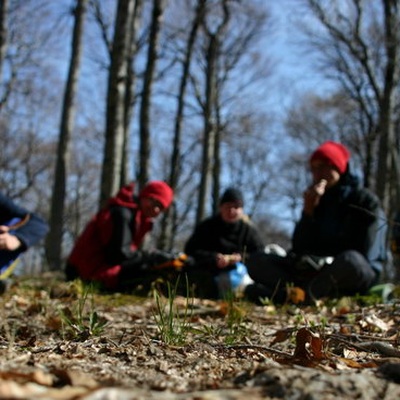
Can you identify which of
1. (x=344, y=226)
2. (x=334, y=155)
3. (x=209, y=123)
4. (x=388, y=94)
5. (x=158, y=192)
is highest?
(x=388, y=94)

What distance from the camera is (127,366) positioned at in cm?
147

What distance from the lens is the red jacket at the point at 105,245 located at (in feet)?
16.5

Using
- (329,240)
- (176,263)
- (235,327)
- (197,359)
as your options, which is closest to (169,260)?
(176,263)

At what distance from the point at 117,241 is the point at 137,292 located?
A: 2.09 ft

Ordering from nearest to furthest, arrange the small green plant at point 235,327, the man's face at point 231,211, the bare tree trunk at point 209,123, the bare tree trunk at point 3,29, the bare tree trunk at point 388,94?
the small green plant at point 235,327 → the man's face at point 231,211 → the bare tree trunk at point 3,29 → the bare tree trunk at point 388,94 → the bare tree trunk at point 209,123

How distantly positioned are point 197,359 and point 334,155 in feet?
10.1

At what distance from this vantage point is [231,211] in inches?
223

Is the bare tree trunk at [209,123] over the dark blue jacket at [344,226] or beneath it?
over

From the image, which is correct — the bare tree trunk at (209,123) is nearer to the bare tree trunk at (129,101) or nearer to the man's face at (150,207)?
the bare tree trunk at (129,101)

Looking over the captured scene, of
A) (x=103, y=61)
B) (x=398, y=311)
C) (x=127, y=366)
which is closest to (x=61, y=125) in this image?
(x=103, y=61)

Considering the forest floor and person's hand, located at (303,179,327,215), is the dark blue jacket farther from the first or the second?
the forest floor

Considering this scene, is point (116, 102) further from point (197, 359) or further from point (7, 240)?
point (197, 359)

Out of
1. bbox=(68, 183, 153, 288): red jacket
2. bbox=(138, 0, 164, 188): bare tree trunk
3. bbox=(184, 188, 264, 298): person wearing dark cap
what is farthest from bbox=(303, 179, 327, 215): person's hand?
bbox=(138, 0, 164, 188): bare tree trunk

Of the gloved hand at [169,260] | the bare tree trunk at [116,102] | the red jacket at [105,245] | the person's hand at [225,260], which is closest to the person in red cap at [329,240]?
the person's hand at [225,260]
